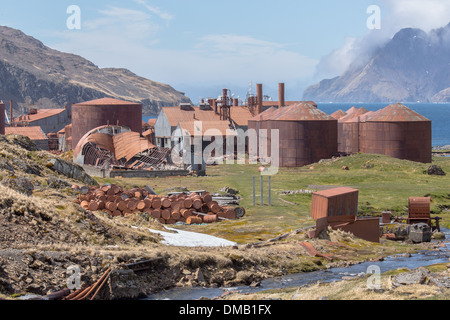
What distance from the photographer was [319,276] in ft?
68.0

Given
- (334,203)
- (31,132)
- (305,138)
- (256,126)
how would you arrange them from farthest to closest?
1. (31,132)
2. (256,126)
3. (305,138)
4. (334,203)

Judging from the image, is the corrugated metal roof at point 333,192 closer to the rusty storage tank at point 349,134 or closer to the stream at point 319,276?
the stream at point 319,276

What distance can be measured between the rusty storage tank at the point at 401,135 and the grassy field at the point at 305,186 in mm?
3051

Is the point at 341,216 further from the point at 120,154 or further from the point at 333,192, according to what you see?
the point at 120,154

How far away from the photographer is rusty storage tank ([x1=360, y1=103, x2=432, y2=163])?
58.7m

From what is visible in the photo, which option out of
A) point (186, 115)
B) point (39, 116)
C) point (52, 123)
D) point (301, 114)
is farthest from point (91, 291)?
point (39, 116)

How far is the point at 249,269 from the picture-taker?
2041 cm

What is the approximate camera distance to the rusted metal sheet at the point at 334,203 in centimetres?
2772

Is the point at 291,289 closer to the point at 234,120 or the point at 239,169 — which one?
the point at 239,169

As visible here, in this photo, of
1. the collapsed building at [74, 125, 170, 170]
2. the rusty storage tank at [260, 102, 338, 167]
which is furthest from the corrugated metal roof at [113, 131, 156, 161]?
the rusty storage tank at [260, 102, 338, 167]

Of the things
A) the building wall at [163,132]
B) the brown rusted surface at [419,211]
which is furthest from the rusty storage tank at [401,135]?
the brown rusted surface at [419,211]

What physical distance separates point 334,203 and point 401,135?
32878mm
